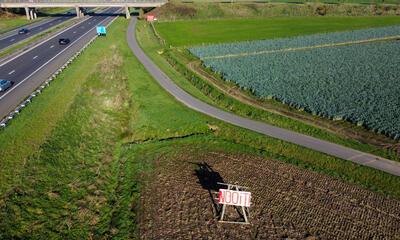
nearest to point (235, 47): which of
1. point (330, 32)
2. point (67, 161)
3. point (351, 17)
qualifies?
point (330, 32)

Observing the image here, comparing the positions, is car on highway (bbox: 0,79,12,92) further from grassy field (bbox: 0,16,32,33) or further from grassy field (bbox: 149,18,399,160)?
grassy field (bbox: 0,16,32,33)

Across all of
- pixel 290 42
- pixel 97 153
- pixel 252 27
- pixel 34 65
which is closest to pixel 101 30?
pixel 34 65

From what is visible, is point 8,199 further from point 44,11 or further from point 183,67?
point 44,11

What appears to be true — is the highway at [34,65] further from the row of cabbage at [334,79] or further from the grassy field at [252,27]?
the row of cabbage at [334,79]

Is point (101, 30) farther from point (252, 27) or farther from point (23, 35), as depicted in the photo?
point (252, 27)

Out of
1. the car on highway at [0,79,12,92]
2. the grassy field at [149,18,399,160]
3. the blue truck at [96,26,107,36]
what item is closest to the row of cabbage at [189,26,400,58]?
the grassy field at [149,18,399,160]

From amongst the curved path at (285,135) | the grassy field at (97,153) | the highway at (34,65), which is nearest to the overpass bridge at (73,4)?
the highway at (34,65)
